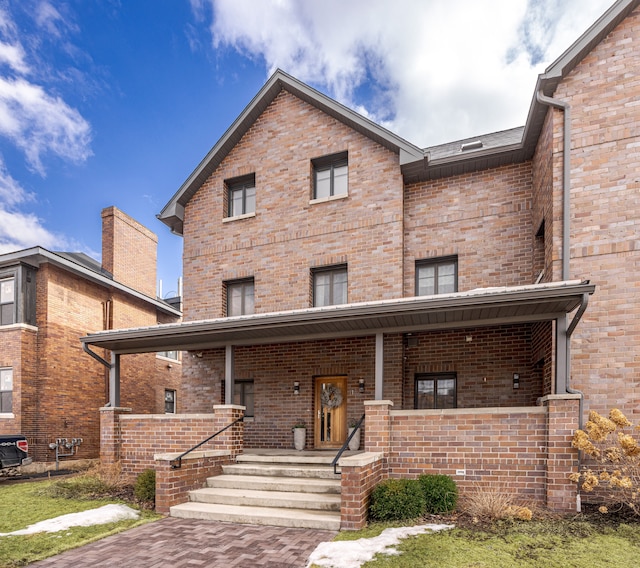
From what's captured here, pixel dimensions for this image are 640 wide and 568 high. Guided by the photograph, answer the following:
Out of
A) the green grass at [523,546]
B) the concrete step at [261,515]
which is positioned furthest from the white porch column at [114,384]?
the green grass at [523,546]

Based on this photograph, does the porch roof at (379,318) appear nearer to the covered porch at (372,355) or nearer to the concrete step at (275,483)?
the covered porch at (372,355)

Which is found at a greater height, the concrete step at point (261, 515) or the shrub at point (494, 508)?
the shrub at point (494, 508)

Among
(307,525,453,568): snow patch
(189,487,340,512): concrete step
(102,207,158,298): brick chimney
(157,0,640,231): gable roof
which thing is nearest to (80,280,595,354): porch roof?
(189,487,340,512): concrete step

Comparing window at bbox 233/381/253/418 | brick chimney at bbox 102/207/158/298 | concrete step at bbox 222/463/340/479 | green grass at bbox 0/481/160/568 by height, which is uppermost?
brick chimney at bbox 102/207/158/298

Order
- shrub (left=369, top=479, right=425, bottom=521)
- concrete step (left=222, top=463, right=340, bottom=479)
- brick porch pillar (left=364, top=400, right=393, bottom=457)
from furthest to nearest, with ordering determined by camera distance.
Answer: concrete step (left=222, top=463, right=340, bottom=479) → brick porch pillar (left=364, top=400, right=393, bottom=457) → shrub (left=369, top=479, right=425, bottom=521)

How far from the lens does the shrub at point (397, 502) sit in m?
6.63

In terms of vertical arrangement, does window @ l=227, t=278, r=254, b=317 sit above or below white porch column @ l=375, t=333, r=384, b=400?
above

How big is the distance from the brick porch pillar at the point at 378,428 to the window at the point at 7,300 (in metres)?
12.7

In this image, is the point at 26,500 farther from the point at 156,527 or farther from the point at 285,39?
the point at 285,39

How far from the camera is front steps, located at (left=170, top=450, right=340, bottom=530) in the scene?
702 cm

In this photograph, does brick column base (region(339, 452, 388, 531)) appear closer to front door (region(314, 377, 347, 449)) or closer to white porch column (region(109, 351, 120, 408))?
front door (region(314, 377, 347, 449))

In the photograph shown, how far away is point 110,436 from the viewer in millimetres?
10516

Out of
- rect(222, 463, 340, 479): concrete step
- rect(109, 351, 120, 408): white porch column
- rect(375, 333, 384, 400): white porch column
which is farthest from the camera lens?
rect(109, 351, 120, 408): white porch column

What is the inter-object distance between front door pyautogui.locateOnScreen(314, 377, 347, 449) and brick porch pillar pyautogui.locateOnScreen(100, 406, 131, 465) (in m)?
4.69
